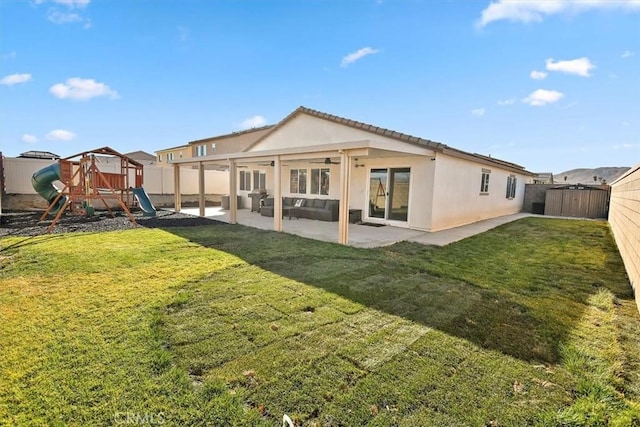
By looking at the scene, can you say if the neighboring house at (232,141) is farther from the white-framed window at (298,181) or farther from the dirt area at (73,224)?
the dirt area at (73,224)

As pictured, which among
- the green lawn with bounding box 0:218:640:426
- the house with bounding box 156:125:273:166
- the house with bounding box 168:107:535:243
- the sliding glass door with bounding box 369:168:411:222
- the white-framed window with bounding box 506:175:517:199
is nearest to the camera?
the green lawn with bounding box 0:218:640:426

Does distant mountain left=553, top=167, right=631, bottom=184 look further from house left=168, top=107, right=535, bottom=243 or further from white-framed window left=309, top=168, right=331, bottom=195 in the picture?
white-framed window left=309, top=168, right=331, bottom=195

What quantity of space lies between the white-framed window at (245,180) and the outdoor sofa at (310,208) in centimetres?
356

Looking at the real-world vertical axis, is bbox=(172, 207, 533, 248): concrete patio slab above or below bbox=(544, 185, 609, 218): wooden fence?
below

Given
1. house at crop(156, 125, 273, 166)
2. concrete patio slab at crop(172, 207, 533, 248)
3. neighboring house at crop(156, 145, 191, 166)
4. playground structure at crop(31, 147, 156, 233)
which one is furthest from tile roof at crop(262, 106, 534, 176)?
neighboring house at crop(156, 145, 191, 166)

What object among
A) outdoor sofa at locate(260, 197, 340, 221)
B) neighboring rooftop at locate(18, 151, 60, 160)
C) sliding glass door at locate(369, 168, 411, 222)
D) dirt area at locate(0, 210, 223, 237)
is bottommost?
dirt area at locate(0, 210, 223, 237)

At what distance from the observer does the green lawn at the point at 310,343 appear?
2.24m

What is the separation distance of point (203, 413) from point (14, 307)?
324 cm

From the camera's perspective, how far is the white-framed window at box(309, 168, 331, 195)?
46.3ft

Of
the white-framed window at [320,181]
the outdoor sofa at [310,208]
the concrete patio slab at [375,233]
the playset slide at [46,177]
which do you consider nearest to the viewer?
the concrete patio slab at [375,233]

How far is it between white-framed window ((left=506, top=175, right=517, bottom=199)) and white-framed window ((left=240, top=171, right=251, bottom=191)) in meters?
14.4

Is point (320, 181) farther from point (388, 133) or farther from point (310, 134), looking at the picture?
point (388, 133)

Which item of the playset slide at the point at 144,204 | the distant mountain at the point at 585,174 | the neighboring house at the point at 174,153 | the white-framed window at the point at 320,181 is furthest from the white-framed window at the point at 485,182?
the distant mountain at the point at 585,174

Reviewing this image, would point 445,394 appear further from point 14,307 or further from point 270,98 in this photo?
point 270,98
